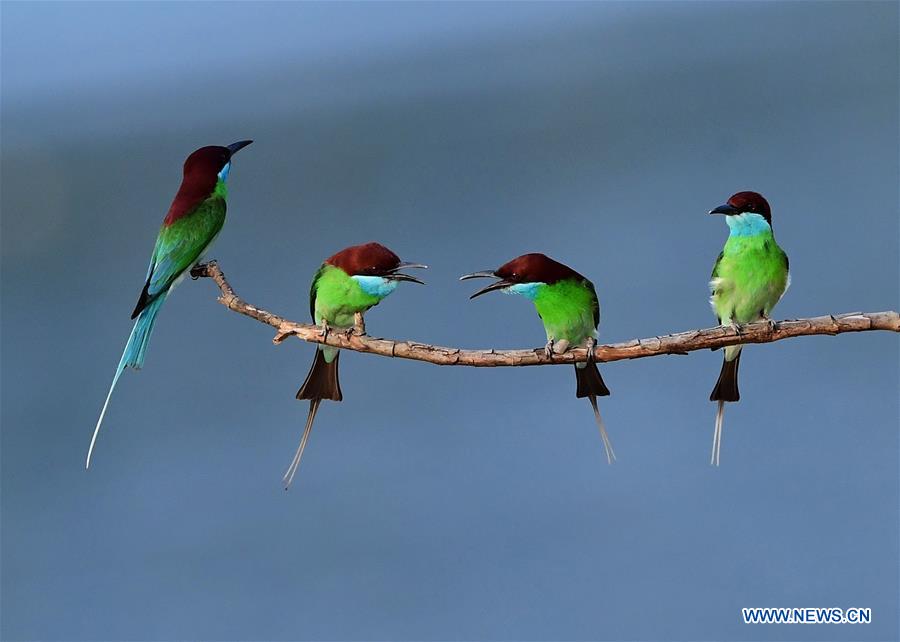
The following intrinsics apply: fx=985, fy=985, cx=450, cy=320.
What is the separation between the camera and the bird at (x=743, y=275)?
2.29 m

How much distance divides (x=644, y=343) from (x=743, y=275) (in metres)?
0.57

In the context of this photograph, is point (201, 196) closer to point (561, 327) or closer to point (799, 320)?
point (561, 327)

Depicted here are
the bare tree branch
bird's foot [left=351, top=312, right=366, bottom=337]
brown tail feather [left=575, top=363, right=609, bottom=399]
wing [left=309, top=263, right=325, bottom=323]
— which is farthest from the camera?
wing [left=309, top=263, right=325, bottom=323]

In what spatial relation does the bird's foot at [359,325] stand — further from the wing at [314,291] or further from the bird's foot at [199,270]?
the bird's foot at [199,270]

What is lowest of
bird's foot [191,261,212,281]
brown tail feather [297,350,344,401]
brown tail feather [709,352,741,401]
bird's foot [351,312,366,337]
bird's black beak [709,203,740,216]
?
brown tail feather [297,350,344,401]

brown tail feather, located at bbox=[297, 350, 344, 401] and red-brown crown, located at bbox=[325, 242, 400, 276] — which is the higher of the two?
red-brown crown, located at bbox=[325, 242, 400, 276]

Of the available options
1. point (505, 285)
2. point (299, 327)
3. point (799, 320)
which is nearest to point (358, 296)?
point (299, 327)

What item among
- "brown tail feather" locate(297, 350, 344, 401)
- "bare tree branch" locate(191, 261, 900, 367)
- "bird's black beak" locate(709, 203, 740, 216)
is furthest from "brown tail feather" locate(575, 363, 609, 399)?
"brown tail feather" locate(297, 350, 344, 401)

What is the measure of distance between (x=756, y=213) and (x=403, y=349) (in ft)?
2.96

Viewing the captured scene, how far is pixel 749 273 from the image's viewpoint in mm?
2445

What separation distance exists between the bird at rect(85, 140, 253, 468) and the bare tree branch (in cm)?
47

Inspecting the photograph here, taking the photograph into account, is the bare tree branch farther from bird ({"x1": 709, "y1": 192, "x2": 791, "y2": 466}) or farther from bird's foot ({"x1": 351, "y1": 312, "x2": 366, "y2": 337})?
bird ({"x1": 709, "y1": 192, "x2": 791, "y2": 466})

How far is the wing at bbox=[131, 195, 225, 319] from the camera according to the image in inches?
92.9

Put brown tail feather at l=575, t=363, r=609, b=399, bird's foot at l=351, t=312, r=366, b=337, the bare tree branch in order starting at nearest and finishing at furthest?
the bare tree branch → bird's foot at l=351, t=312, r=366, b=337 → brown tail feather at l=575, t=363, r=609, b=399
